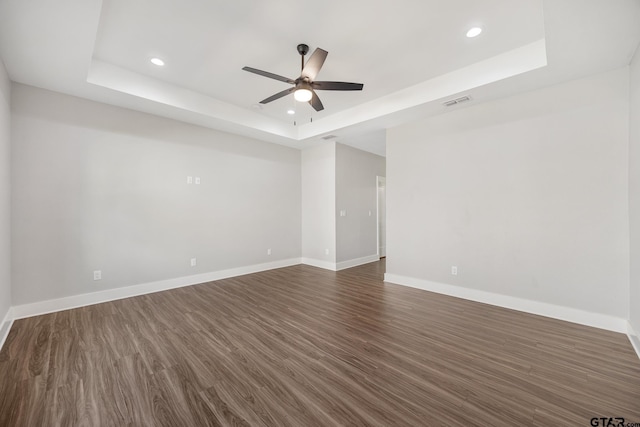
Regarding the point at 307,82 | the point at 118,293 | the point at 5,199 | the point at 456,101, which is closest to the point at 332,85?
the point at 307,82

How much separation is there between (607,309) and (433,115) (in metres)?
3.31

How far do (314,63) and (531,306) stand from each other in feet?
13.0

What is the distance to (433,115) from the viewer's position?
427cm

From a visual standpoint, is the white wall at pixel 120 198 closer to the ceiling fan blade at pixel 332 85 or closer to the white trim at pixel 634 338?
the ceiling fan blade at pixel 332 85

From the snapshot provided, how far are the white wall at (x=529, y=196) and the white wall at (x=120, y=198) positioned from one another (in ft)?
11.3

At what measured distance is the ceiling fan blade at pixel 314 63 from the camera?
2477 millimetres

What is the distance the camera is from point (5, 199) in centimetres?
297

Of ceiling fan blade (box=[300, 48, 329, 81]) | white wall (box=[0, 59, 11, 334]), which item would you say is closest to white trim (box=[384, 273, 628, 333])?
ceiling fan blade (box=[300, 48, 329, 81])

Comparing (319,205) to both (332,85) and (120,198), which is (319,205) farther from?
(120,198)

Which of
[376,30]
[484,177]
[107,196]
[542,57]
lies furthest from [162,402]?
[542,57]

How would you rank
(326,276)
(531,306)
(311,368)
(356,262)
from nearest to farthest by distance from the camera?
(311,368)
(531,306)
(326,276)
(356,262)

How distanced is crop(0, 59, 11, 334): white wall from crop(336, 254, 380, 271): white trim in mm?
4895

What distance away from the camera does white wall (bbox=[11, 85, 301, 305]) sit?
3.31m

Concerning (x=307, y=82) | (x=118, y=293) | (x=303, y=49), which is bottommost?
(x=118, y=293)
